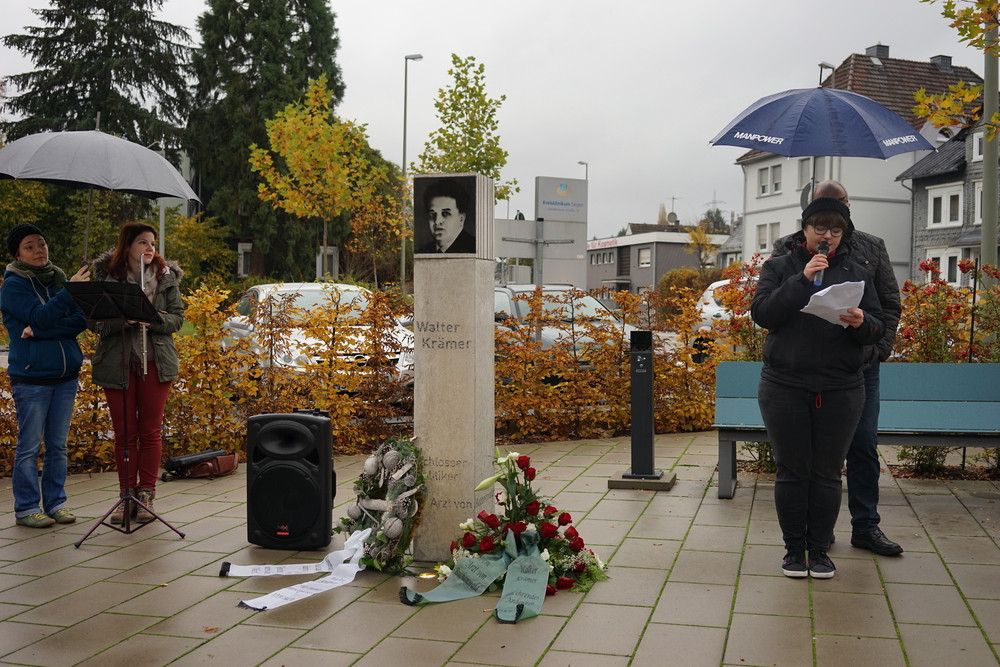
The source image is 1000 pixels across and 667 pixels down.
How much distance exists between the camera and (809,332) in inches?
200

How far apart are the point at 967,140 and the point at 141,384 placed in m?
41.5

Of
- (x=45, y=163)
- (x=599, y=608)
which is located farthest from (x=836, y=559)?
(x=45, y=163)

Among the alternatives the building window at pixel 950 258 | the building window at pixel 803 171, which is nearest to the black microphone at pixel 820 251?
the building window at pixel 950 258

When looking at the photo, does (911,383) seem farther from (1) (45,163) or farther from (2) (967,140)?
(2) (967,140)

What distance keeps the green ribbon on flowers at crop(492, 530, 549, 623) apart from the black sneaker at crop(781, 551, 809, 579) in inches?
52.3

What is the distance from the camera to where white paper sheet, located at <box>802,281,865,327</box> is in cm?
473

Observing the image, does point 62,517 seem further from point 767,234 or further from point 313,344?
point 767,234

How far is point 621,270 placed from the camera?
92938 millimetres

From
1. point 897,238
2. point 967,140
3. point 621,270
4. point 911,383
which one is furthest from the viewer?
point 621,270

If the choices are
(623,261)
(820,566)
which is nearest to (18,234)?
(820,566)

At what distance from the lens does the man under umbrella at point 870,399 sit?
17.8 feet

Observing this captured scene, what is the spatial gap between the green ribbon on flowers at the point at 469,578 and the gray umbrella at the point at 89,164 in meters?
3.43

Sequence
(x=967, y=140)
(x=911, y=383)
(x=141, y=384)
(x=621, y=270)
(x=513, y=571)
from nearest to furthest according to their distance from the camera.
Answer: (x=513, y=571), (x=141, y=384), (x=911, y=383), (x=967, y=140), (x=621, y=270)

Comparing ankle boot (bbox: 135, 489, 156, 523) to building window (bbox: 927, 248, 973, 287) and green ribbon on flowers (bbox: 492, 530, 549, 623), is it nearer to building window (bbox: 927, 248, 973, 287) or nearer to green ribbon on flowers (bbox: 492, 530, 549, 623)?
green ribbon on flowers (bbox: 492, 530, 549, 623)
